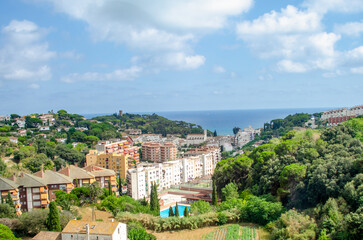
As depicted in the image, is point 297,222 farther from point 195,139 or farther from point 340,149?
point 195,139

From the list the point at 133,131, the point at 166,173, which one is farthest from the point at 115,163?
the point at 133,131

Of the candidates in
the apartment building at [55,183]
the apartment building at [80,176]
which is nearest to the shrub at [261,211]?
the apartment building at [55,183]

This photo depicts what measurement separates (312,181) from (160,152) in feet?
140

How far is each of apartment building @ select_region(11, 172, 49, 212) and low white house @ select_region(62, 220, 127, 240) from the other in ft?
32.0

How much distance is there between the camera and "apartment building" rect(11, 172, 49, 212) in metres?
24.8

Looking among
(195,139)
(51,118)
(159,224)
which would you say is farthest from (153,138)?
(159,224)

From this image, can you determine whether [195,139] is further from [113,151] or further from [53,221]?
[53,221]

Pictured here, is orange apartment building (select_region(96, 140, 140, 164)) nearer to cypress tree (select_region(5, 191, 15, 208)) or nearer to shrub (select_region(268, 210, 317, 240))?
cypress tree (select_region(5, 191, 15, 208))

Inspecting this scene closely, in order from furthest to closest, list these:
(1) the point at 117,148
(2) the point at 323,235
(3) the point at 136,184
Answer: (1) the point at 117,148
(3) the point at 136,184
(2) the point at 323,235

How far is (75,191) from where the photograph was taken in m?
25.8

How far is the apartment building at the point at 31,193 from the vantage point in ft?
81.5

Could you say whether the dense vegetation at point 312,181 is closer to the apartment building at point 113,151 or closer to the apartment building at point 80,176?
the apartment building at point 80,176

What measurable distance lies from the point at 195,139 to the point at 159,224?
6239 centimetres

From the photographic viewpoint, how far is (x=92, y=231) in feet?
52.5
